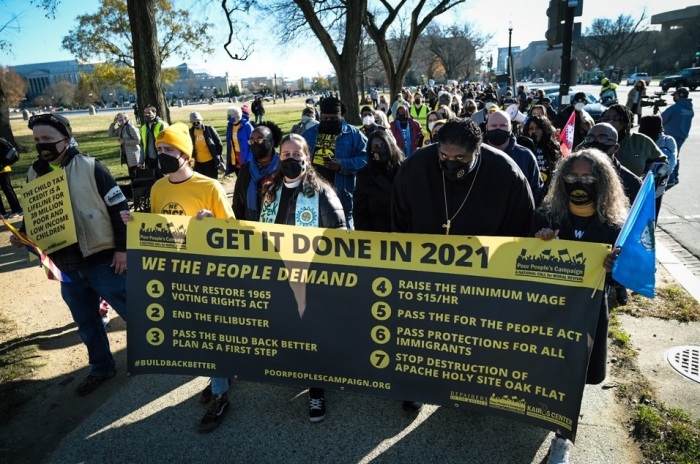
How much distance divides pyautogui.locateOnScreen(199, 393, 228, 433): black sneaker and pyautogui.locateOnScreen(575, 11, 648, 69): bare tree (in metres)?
88.2

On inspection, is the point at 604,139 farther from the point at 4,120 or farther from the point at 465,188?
the point at 4,120

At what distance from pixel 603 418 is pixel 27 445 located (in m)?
4.04

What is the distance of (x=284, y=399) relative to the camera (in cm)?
355

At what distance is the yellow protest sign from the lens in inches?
138

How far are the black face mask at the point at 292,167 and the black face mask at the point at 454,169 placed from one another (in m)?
1.03

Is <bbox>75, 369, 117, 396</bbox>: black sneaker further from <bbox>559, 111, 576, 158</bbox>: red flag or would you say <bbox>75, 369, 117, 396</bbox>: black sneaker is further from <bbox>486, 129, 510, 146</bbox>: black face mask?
<bbox>559, 111, 576, 158</bbox>: red flag

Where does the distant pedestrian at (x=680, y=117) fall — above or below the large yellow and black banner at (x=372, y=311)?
above

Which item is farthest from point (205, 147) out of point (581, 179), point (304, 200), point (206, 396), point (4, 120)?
point (4, 120)

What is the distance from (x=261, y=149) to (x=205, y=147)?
16.6 ft

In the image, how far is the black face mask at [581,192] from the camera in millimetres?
2857

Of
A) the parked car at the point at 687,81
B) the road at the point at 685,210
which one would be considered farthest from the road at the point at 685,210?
the parked car at the point at 687,81

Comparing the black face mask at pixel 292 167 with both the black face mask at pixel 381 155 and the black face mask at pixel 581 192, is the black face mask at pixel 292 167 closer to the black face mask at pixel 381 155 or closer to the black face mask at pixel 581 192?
the black face mask at pixel 381 155

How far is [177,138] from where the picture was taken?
10.9 ft

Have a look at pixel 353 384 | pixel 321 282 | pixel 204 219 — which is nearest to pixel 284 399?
pixel 353 384
